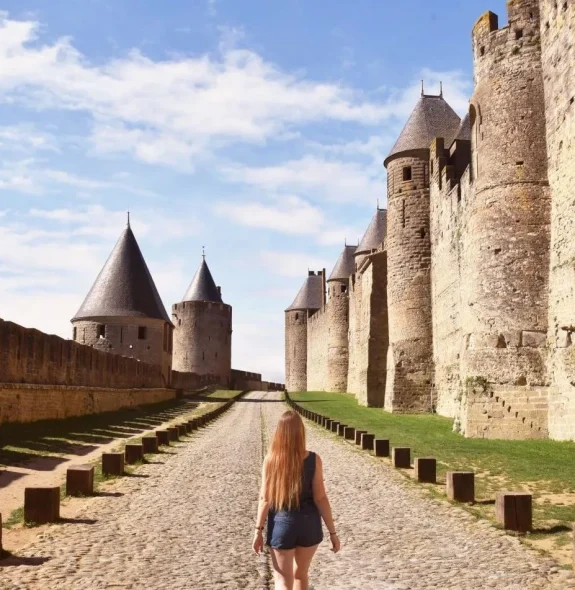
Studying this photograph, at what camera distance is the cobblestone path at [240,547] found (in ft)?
17.3

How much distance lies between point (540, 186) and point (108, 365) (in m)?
16.6

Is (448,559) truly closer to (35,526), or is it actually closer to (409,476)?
(35,526)

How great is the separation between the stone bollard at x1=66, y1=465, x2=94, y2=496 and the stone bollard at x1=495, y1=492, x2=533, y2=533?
14.5ft

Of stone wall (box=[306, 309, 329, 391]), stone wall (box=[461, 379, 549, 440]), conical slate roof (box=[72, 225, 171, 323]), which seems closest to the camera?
stone wall (box=[461, 379, 549, 440])

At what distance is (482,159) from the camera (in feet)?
58.5

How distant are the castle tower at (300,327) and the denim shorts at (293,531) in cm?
5823

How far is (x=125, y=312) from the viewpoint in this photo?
139 feet

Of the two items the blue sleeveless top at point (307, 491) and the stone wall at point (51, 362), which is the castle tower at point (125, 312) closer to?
the stone wall at point (51, 362)

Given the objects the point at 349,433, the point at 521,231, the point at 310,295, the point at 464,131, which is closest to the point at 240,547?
the point at 349,433

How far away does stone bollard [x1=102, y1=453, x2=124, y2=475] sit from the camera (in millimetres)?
10586

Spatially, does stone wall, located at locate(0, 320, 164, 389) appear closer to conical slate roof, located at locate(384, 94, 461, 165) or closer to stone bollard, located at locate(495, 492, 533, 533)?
conical slate roof, located at locate(384, 94, 461, 165)

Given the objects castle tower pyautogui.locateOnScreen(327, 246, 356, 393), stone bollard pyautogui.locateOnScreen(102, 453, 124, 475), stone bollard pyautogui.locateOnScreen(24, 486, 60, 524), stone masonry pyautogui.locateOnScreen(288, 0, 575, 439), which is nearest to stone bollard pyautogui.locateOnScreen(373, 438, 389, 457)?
stone masonry pyautogui.locateOnScreen(288, 0, 575, 439)

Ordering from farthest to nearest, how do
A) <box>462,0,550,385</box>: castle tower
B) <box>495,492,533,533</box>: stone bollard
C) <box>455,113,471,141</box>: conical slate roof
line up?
1. <box>455,113,471,141</box>: conical slate roof
2. <box>462,0,550,385</box>: castle tower
3. <box>495,492,533,533</box>: stone bollard

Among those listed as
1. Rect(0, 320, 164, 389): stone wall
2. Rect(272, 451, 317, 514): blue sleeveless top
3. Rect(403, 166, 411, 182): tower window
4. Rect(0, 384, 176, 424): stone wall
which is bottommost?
Rect(272, 451, 317, 514): blue sleeveless top
